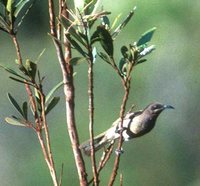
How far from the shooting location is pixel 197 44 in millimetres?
2188

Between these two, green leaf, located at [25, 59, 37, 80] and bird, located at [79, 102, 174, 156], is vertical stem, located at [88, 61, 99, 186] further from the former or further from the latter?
bird, located at [79, 102, 174, 156]

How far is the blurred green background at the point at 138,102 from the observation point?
196cm

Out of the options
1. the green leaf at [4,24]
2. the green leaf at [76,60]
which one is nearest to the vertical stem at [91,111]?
the green leaf at [76,60]

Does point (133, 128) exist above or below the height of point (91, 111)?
below

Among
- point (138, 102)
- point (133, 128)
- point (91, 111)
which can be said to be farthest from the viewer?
point (138, 102)

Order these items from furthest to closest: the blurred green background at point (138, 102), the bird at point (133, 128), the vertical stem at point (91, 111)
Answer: the blurred green background at point (138, 102), the bird at point (133, 128), the vertical stem at point (91, 111)

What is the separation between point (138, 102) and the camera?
76.4 inches

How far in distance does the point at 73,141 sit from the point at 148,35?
0.53 feet

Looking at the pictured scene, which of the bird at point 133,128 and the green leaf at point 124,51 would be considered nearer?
the green leaf at point 124,51

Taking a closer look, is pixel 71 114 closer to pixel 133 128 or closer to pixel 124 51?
pixel 124 51

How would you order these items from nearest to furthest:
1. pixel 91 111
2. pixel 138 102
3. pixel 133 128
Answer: pixel 91 111 → pixel 133 128 → pixel 138 102

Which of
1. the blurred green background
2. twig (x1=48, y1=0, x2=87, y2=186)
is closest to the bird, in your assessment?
twig (x1=48, y1=0, x2=87, y2=186)

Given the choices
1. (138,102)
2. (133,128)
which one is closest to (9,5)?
(133,128)

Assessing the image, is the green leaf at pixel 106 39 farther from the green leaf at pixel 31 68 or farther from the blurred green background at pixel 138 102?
the blurred green background at pixel 138 102
